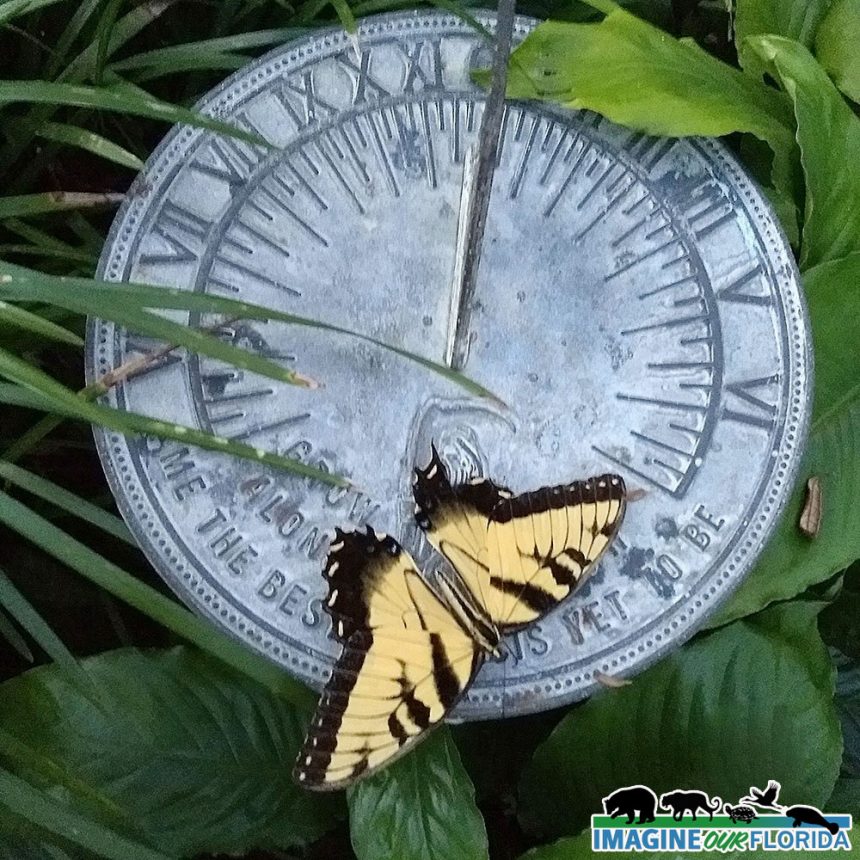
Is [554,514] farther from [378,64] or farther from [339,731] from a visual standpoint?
[378,64]

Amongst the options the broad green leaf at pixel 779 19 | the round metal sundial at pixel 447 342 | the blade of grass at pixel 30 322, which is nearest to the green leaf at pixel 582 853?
the round metal sundial at pixel 447 342

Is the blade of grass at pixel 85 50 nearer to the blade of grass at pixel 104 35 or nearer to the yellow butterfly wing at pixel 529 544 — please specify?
the blade of grass at pixel 104 35

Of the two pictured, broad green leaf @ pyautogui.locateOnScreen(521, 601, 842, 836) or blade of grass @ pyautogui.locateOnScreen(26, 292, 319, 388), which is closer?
blade of grass @ pyautogui.locateOnScreen(26, 292, 319, 388)

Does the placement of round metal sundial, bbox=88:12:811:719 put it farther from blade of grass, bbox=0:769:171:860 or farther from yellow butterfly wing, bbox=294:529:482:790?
blade of grass, bbox=0:769:171:860

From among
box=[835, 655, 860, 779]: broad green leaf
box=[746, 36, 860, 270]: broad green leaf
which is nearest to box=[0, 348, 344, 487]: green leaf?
box=[746, 36, 860, 270]: broad green leaf

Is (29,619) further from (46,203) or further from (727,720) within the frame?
(727,720)

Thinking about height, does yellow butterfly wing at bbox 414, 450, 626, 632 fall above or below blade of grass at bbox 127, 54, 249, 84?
below
